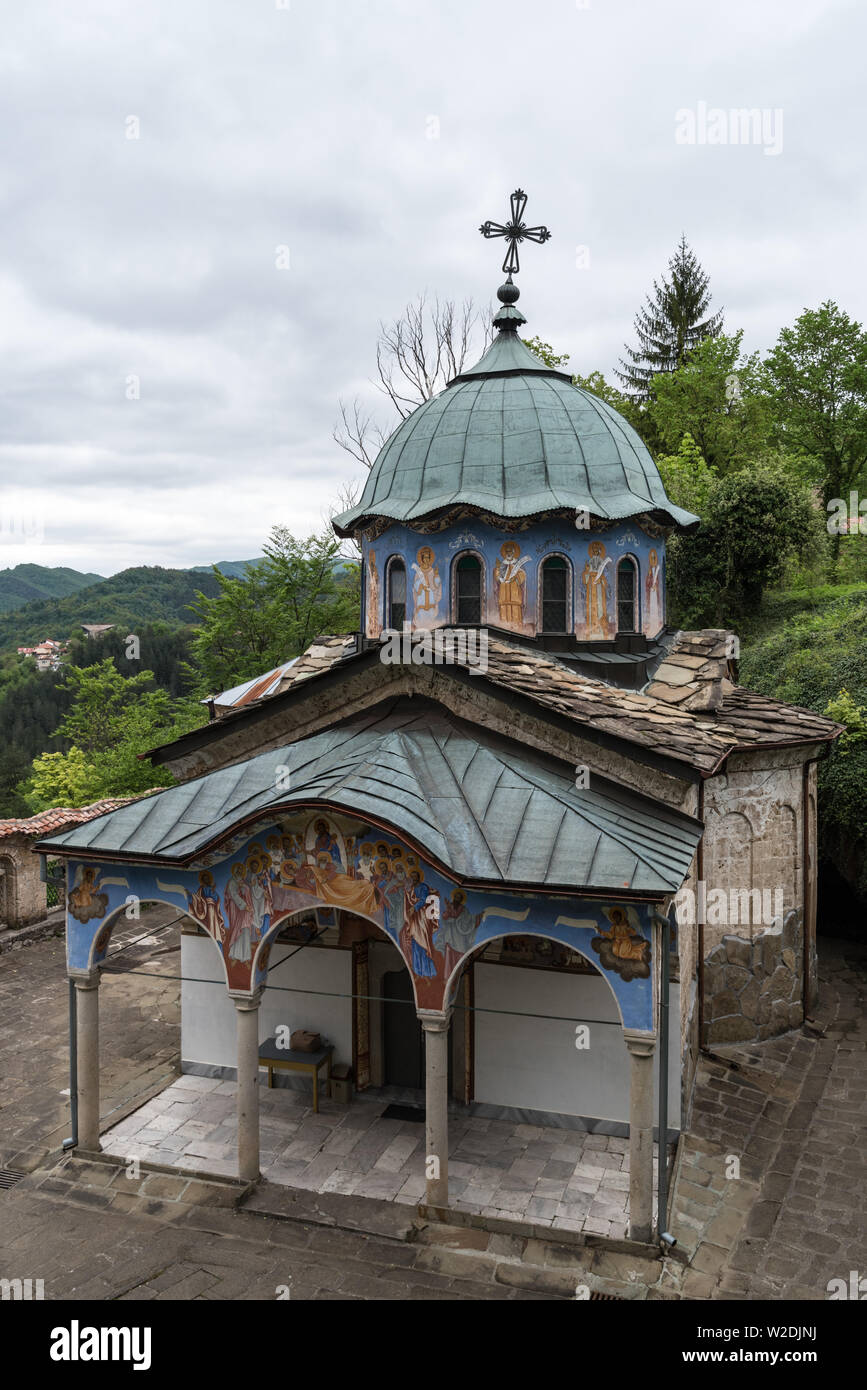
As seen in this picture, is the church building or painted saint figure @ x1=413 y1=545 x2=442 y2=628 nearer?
the church building

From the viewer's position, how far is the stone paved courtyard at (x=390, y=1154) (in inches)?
373

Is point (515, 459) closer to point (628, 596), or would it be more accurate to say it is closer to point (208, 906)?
point (628, 596)

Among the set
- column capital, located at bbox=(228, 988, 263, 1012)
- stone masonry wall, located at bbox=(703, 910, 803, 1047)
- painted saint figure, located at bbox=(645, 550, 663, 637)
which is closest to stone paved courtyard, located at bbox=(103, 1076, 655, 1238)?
column capital, located at bbox=(228, 988, 263, 1012)

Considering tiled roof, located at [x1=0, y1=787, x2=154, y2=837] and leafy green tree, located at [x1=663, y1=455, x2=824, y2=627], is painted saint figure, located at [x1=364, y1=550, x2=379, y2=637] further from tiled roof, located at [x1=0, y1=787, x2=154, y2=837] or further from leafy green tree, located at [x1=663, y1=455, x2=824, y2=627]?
leafy green tree, located at [x1=663, y1=455, x2=824, y2=627]

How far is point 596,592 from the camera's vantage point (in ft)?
43.6

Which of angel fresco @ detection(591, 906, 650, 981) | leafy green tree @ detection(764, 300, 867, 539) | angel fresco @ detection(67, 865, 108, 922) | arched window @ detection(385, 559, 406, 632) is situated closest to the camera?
angel fresco @ detection(591, 906, 650, 981)

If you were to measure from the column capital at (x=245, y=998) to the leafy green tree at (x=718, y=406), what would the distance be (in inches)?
1018

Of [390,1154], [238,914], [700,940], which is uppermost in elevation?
[238,914]

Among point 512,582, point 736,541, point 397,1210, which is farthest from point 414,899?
point 736,541

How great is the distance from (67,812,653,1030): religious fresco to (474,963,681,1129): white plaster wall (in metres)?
2.40

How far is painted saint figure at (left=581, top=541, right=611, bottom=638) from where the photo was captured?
13234 millimetres

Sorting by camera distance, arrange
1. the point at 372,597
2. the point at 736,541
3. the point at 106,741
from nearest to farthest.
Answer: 1. the point at 372,597
2. the point at 736,541
3. the point at 106,741

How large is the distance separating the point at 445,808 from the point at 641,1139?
147 inches
